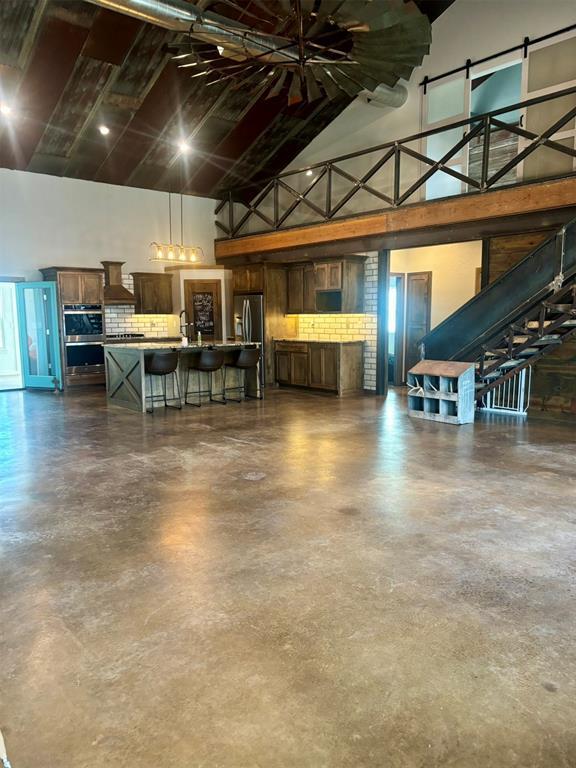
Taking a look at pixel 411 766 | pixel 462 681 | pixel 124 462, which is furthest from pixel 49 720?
pixel 124 462

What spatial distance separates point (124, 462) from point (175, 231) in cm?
727

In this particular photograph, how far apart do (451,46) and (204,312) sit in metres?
6.58

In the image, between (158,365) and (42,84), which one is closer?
(158,365)

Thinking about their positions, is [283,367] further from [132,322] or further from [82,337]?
[82,337]

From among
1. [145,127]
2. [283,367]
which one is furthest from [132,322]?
[145,127]

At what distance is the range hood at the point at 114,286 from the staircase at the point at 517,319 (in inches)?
234

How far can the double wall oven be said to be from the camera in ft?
32.1

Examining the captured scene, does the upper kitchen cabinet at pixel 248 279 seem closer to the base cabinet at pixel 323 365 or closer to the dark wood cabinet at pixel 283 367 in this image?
the base cabinet at pixel 323 365

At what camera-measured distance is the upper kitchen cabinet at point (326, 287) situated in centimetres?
958

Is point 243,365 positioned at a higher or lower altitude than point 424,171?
lower

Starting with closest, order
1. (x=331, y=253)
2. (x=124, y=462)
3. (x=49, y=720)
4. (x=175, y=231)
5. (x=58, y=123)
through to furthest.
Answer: (x=49, y=720), (x=124, y=462), (x=58, y=123), (x=331, y=253), (x=175, y=231)

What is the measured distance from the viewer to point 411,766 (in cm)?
170

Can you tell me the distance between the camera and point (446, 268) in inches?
398

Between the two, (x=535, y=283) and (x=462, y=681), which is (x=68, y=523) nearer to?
(x=462, y=681)
